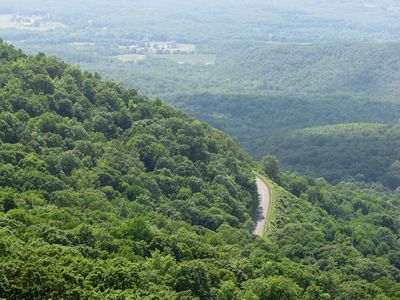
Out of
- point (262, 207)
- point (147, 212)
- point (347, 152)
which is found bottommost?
Answer: point (347, 152)

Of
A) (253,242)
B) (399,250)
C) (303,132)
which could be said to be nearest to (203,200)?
(253,242)

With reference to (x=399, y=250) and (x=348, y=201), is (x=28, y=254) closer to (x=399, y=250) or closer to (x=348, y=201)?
(x=399, y=250)

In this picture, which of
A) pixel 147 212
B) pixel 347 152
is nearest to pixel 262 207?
pixel 147 212

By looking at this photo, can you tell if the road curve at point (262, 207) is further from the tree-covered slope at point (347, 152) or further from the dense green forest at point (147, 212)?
the tree-covered slope at point (347, 152)

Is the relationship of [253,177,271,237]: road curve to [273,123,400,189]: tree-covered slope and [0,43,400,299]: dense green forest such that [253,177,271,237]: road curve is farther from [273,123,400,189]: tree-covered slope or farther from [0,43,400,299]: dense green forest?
[273,123,400,189]: tree-covered slope

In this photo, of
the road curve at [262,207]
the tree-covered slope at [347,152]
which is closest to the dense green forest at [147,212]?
the road curve at [262,207]

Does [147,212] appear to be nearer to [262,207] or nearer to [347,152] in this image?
[262,207]

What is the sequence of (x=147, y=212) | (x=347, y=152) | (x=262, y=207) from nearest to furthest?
(x=147, y=212) → (x=262, y=207) → (x=347, y=152)
